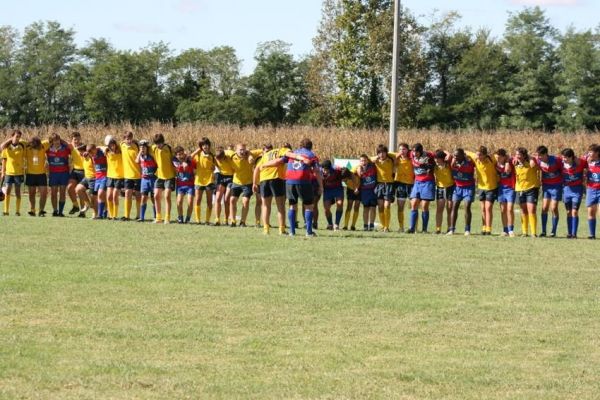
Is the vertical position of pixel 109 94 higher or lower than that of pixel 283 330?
higher

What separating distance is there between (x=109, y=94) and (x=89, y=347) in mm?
66670

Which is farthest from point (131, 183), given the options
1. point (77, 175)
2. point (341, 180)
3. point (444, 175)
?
point (444, 175)

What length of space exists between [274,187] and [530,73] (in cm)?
5801

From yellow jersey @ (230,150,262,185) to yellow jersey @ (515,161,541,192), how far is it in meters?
5.49

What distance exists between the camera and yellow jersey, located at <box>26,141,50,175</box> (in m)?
26.7

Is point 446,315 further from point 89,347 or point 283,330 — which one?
point 89,347

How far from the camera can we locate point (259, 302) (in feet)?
41.0

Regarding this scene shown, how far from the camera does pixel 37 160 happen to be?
26828 mm

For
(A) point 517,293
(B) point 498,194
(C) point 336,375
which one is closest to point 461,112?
(B) point 498,194

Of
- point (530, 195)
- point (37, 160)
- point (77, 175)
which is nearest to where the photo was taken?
point (530, 195)

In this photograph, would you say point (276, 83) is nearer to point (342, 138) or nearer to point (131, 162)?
point (342, 138)

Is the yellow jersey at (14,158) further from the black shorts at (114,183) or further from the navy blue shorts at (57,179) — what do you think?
the black shorts at (114,183)

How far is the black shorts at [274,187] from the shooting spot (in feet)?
70.8

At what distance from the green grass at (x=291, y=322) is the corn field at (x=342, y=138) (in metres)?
27.3
